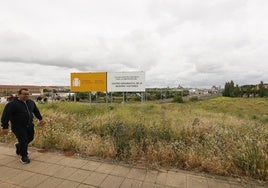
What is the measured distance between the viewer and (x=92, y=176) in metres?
3.23

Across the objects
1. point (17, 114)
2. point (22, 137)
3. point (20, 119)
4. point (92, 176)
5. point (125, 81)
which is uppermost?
point (125, 81)

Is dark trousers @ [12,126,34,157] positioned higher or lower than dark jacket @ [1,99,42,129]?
lower

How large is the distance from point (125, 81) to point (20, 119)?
13057 mm

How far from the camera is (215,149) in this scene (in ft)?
12.9

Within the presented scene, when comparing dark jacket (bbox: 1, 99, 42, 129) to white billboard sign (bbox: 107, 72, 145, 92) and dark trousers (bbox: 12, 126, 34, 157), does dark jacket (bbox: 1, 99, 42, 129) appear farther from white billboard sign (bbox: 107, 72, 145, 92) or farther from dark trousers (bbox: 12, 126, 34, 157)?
white billboard sign (bbox: 107, 72, 145, 92)

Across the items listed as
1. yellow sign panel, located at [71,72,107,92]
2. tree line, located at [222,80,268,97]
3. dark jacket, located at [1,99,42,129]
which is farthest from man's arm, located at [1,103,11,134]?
tree line, located at [222,80,268,97]

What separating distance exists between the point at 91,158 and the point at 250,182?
10.2 feet

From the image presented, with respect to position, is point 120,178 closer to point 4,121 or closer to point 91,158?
point 91,158

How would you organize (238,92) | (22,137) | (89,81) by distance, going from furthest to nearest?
(238,92), (89,81), (22,137)

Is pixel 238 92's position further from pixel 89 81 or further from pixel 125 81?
pixel 89 81

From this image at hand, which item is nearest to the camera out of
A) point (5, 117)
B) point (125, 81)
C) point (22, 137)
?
point (5, 117)

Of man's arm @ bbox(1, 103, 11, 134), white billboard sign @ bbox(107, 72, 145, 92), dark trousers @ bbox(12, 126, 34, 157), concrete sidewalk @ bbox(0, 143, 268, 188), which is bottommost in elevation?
concrete sidewalk @ bbox(0, 143, 268, 188)

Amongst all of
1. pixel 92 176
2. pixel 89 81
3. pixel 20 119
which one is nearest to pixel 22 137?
pixel 20 119

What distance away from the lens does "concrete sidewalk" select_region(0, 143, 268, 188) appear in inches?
118
